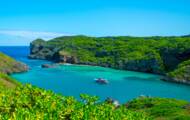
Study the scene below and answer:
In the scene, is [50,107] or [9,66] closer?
[50,107]

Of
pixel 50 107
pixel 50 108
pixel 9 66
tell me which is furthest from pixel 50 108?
pixel 9 66

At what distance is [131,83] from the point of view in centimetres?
14012

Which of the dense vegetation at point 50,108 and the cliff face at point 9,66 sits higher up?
the dense vegetation at point 50,108

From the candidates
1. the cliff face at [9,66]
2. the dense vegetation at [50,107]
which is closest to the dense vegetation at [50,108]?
the dense vegetation at [50,107]

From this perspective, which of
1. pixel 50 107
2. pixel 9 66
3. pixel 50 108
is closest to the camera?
pixel 50 108

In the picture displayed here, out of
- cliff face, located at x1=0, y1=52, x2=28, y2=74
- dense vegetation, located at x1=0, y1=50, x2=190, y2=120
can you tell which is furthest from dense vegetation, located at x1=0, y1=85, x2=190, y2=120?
cliff face, located at x1=0, y1=52, x2=28, y2=74

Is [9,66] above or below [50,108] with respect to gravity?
below

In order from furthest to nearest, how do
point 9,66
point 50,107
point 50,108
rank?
point 9,66
point 50,107
point 50,108

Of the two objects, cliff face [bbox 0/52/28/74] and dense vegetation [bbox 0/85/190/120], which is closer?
dense vegetation [bbox 0/85/190/120]

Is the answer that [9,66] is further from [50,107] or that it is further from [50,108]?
[50,108]

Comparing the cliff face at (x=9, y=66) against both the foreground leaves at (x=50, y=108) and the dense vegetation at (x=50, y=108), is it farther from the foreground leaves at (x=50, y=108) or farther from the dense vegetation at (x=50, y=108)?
the foreground leaves at (x=50, y=108)

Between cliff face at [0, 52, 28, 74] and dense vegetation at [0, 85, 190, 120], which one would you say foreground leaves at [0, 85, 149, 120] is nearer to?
dense vegetation at [0, 85, 190, 120]

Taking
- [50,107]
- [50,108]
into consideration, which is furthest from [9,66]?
[50,108]

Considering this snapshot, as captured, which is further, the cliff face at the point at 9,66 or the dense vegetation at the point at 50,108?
the cliff face at the point at 9,66
